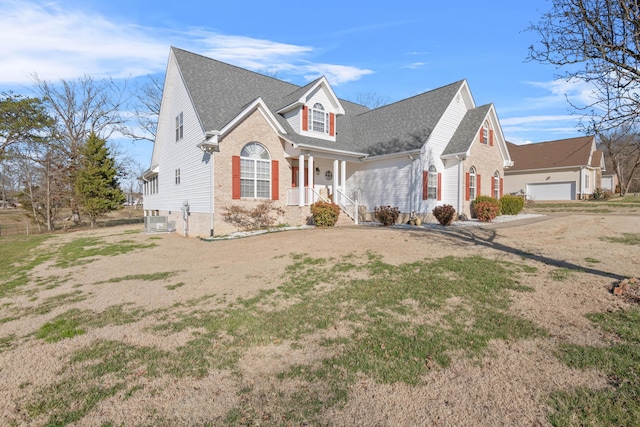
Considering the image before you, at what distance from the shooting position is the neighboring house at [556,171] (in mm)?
31500

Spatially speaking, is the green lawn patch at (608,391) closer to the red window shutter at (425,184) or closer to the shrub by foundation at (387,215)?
the shrub by foundation at (387,215)

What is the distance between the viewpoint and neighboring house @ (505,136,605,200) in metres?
31.5

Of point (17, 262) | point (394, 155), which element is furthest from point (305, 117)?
point (17, 262)

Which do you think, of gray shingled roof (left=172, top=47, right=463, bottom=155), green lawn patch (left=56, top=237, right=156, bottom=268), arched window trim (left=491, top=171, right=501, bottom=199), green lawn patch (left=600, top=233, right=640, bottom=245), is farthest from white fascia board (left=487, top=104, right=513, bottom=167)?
green lawn patch (left=56, top=237, right=156, bottom=268)

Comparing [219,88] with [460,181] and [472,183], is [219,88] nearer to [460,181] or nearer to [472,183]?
[460,181]

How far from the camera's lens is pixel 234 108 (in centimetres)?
1605

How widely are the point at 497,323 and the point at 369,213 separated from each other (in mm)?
14577

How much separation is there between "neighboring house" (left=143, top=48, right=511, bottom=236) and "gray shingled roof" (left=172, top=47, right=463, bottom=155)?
0.08 metres

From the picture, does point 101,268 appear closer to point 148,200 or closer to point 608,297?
point 608,297

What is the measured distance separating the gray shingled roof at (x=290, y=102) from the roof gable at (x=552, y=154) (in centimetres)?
2174

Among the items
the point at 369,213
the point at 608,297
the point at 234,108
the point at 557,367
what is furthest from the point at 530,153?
the point at 557,367

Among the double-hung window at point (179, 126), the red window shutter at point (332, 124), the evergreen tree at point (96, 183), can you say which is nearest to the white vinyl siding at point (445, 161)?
the red window shutter at point (332, 124)

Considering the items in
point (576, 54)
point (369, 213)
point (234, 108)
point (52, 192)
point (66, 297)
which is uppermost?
point (234, 108)

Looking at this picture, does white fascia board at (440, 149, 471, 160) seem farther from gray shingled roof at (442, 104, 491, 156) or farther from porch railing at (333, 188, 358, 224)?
porch railing at (333, 188, 358, 224)
